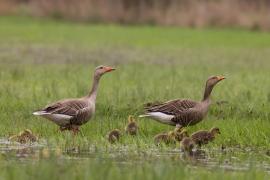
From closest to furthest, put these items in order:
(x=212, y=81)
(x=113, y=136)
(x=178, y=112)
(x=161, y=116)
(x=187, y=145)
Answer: (x=187, y=145), (x=113, y=136), (x=161, y=116), (x=178, y=112), (x=212, y=81)

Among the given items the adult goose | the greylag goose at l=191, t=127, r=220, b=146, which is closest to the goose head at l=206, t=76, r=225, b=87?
the adult goose

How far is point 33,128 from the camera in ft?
35.7

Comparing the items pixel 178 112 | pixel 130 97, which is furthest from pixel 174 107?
pixel 130 97

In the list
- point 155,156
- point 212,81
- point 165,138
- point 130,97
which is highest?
point 130,97

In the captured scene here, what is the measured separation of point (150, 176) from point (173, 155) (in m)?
2.28

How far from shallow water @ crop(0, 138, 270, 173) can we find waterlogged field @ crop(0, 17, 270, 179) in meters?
0.01

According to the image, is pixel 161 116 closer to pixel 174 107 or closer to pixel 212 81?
pixel 174 107

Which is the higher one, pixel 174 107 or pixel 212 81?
pixel 212 81

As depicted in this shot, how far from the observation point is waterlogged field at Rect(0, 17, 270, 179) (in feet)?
25.4

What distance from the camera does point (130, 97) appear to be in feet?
46.1

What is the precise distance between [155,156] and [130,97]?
5.24 metres

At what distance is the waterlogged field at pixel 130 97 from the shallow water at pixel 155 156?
1 cm

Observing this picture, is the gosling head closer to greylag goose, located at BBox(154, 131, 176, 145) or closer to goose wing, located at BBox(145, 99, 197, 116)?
greylag goose, located at BBox(154, 131, 176, 145)

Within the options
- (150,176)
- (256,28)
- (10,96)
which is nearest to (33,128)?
(10,96)
